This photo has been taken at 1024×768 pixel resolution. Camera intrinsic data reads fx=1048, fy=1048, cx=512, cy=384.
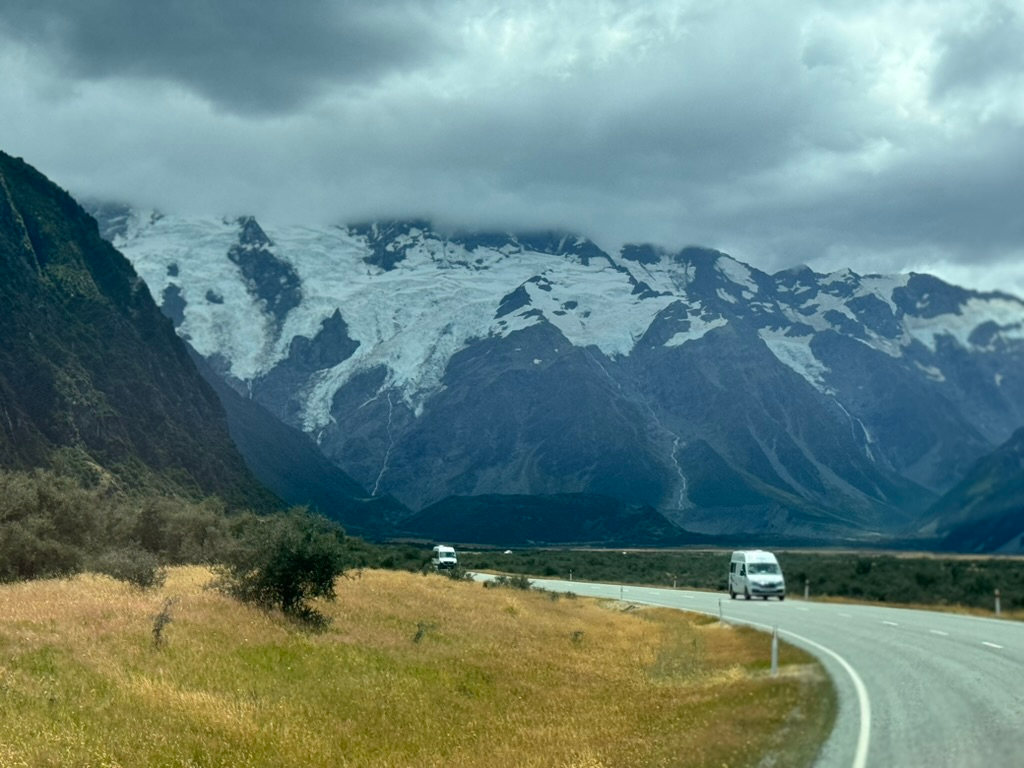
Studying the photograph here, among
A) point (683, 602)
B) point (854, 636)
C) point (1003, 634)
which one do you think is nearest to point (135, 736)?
point (854, 636)

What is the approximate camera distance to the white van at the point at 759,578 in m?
58.3

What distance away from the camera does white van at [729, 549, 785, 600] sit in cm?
5831

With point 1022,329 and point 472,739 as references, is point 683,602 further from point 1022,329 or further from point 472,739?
point 472,739

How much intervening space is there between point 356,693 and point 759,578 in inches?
1614

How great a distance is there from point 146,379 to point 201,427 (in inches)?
587

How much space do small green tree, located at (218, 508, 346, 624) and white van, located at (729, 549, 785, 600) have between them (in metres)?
32.0

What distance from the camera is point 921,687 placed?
770 inches

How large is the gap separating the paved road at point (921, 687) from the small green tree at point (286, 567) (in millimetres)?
14053

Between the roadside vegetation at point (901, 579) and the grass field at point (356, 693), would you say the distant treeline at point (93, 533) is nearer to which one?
the grass field at point (356, 693)

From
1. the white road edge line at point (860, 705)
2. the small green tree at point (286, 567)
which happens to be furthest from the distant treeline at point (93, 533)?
the white road edge line at point (860, 705)

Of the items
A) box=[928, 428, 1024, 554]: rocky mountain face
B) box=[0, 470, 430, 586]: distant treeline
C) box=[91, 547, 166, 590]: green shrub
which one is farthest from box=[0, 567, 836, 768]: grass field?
box=[928, 428, 1024, 554]: rocky mountain face

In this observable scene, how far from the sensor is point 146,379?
14712 centimetres

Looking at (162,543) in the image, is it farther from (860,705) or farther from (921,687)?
(860,705)

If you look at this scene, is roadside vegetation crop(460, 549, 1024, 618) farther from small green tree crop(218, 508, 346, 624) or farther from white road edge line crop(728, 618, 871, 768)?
small green tree crop(218, 508, 346, 624)
